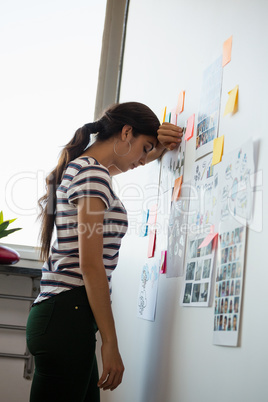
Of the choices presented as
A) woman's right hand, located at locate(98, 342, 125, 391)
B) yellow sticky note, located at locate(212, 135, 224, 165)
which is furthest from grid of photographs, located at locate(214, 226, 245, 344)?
woman's right hand, located at locate(98, 342, 125, 391)

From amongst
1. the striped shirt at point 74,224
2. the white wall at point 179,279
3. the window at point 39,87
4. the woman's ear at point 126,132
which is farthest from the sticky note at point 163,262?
the window at point 39,87

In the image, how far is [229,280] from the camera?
988 millimetres

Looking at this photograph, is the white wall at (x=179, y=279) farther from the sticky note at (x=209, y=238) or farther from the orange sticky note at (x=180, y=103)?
the sticky note at (x=209, y=238)

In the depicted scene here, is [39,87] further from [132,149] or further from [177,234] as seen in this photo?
[177,234]

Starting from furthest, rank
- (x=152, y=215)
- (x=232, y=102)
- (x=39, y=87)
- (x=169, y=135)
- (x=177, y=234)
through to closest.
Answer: (x=39, y=87) < (x=152, y=215) < (x=169, y=135) < (x=177, y=234) < (x=232, y=102)

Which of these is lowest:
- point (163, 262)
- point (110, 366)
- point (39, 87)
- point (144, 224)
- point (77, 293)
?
point (110, 366)

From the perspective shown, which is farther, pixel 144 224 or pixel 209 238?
pixel 144 224

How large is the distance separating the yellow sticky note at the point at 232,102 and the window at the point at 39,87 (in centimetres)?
158

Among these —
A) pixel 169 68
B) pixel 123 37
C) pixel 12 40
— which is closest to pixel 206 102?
pixel 169 68

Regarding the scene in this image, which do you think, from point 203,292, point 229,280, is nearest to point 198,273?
point 203,292

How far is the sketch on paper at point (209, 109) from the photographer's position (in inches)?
47.4

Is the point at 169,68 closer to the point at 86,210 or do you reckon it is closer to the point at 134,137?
the point at 134,137

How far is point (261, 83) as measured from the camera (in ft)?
3.18

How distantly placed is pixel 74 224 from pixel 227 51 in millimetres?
617
